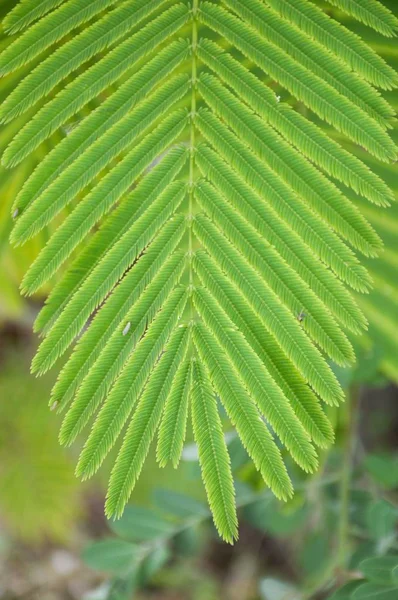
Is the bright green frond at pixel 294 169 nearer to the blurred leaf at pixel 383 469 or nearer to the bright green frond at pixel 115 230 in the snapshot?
the bright green frond at pixel 115 230

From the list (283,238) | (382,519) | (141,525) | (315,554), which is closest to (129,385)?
(283,238)

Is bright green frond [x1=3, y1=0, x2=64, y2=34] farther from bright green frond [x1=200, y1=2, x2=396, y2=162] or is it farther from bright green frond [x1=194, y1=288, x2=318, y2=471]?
bright green frond [x1=194, y1=288, x2=318, y2=471]

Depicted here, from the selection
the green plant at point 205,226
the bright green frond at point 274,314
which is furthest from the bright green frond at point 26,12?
the bright green frond at point 274,314

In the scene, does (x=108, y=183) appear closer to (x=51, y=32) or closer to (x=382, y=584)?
(x=51, y=32)

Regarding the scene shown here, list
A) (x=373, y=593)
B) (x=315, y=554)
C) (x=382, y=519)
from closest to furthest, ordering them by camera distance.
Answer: (x=373, y=593) → (x=382, y=519) → (x=315, y=554)

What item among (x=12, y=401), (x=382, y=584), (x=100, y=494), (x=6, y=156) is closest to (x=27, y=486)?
(x=12, y=401)

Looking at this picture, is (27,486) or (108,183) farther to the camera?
(27,486)

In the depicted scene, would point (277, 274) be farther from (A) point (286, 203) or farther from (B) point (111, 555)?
(B) point (111, 555)
